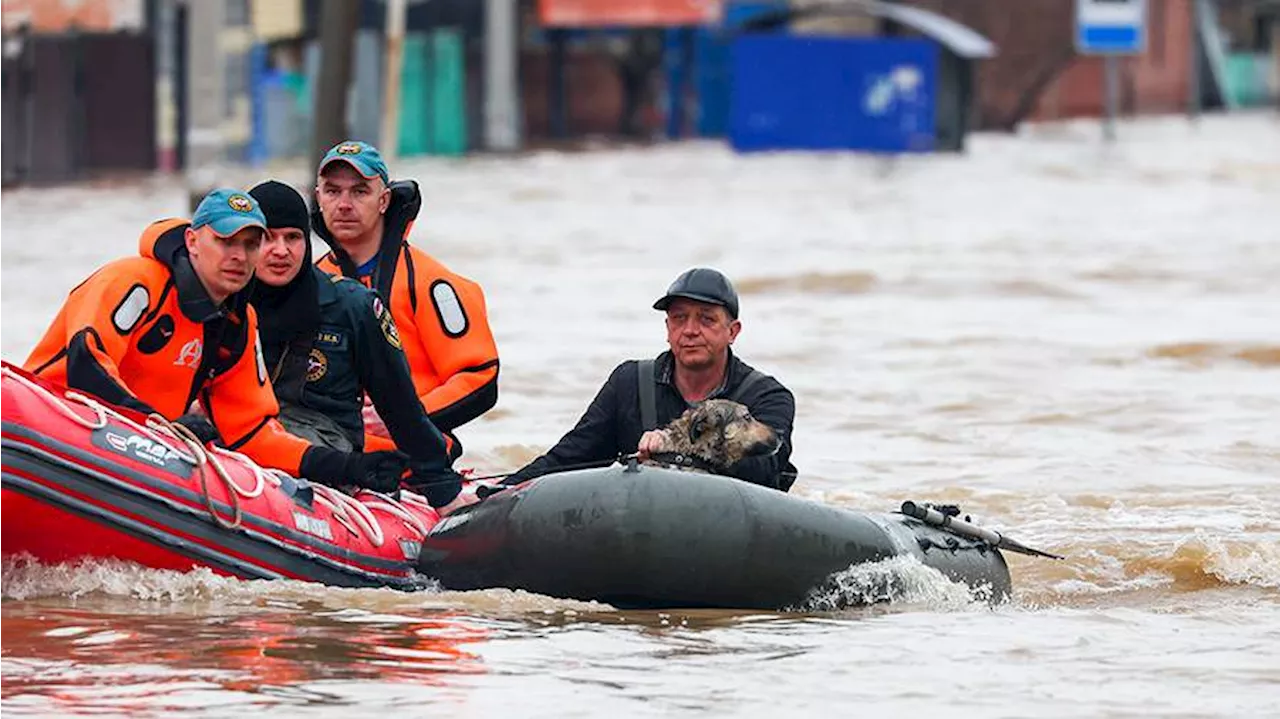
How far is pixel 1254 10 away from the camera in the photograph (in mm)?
75812

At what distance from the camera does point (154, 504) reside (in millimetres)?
9812

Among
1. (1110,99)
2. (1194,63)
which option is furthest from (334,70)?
(1194,63)

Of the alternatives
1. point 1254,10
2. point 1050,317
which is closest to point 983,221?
point 1050,317

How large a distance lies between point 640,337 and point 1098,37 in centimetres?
2522

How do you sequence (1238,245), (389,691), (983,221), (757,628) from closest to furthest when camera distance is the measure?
(389,691) < (757,628) < (1238,245) < (983,221)

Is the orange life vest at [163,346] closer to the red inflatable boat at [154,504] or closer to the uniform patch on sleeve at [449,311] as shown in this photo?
the red inflatable boat at [154,504]

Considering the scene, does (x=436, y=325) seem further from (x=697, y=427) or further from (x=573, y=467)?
(x=697, y=427)

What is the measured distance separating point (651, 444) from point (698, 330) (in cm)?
42

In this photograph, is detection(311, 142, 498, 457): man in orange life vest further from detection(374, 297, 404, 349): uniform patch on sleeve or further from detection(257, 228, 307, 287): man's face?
detection(257, 228, 307, 287): man's face

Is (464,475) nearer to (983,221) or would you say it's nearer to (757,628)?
(757,628)

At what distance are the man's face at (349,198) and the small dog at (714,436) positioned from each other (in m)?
1.29

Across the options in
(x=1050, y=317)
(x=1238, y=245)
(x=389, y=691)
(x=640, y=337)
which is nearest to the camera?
(x=389, y=691)

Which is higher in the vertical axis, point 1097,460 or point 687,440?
point 687,440

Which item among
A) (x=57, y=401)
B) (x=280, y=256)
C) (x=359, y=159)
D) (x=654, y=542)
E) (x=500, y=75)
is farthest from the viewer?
(x=500, y=75)
